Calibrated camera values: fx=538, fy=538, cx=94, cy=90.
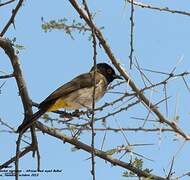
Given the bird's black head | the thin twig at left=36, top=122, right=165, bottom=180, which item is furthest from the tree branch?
the bird's black head

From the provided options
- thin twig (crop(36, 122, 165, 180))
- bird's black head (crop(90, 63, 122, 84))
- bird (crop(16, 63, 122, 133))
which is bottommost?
thin twig (crop(36, 122, 165, 180))

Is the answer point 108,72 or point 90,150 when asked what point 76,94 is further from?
point 90,150

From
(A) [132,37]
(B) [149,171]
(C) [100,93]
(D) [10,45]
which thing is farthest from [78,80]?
(A) [132,37]

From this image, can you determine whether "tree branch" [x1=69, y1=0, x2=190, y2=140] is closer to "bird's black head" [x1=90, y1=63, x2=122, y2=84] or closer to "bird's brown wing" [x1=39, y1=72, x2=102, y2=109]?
"bird's brown wing" [x1=39, y1=72, x2=102, y2=109]

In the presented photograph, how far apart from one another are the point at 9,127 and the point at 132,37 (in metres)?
1.43

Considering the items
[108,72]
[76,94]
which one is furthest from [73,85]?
[108,72]

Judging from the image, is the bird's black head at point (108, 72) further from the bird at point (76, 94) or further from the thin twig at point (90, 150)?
the thin twig at point (90, 150)

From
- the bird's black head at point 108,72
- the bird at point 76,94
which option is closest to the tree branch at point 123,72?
the bird at point 76,94

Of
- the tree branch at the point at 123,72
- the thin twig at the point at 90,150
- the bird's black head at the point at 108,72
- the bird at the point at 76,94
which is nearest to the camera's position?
the tree branch at the point at 123,72

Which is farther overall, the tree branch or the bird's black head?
the bird's black head

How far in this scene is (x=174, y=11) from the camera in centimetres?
381

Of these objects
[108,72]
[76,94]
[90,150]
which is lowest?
[90,150]

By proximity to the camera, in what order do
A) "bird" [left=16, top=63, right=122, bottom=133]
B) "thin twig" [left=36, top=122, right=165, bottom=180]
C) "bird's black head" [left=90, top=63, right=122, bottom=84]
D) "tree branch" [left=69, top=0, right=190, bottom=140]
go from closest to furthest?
"tree branch" [left=69, top=0, right=190, bottom=140] < "thin twig" [left=36, top=122, right=165, bottom=180] < "bird" [left=16, top=63, right=122, bottom=133] < "bird's black head" [left=90, top=63, right=122, bottom=84]

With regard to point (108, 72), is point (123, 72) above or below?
below
